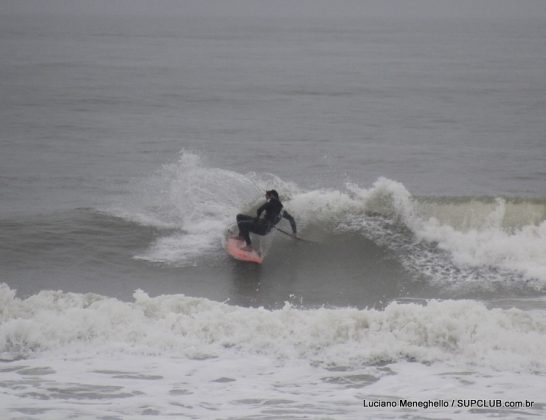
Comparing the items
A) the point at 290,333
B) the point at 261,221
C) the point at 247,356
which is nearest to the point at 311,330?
the point at 290,333

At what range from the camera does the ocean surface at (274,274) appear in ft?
33.5

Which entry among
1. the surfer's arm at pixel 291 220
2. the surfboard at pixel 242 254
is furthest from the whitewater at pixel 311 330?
the surfer's arm at pixel 291 220

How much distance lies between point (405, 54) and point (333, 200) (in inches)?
2313

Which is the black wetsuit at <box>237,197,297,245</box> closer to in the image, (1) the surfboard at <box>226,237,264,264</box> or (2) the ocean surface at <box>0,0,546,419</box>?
(1) the surfboard at <box>226,237,264,264</box>

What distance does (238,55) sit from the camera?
72312 millimetres

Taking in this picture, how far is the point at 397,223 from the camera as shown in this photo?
54.4 ft

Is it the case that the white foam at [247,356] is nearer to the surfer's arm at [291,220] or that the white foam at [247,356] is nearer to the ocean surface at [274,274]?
the ocean surface at [274,274]

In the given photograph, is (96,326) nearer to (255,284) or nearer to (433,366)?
(255,284)

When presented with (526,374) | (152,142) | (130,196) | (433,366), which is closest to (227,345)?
(433,366)

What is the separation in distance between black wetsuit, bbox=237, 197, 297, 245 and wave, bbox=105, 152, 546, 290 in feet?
2.73

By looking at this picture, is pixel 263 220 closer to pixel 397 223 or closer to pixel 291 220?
pixel 291 220

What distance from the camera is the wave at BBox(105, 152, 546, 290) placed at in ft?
49.0

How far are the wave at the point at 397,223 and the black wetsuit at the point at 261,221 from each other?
0.83 meters

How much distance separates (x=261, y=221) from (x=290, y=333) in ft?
12.2
